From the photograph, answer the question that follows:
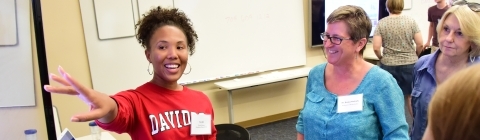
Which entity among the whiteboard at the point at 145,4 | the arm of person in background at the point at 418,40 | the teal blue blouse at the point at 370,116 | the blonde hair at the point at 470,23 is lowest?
the teal blue blouse at the point at 370,116

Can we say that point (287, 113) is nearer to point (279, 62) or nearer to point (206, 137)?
point (279, 62)

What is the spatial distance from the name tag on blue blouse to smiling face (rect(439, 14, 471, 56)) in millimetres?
526

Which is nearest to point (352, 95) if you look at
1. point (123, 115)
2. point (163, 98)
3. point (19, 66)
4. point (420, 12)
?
point (163, 98)

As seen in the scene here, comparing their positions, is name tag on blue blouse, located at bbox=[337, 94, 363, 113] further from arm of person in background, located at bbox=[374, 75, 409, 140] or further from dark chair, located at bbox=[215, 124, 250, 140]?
dark chair, located at bbox=[215, 124, 250, 140]

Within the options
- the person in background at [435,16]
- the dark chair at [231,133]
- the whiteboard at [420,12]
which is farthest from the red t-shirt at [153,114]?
the whiteboard at [420,12]

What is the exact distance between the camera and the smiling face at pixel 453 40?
162cm

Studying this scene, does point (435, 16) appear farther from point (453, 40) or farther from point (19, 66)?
point (19, 66)

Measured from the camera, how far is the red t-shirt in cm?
117

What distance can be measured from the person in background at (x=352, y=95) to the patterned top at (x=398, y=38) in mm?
2113

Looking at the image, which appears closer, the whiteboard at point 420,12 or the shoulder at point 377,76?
the shoulder at point 377,76

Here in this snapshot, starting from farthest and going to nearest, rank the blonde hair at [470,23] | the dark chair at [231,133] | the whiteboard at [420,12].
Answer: the whiteboard at [420,12]
the dark chair at [231,133]
the blonde hair at [470,23]

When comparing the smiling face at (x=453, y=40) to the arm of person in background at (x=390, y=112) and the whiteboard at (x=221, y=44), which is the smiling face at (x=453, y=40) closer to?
the arm of person in background at (x=390, y=112)

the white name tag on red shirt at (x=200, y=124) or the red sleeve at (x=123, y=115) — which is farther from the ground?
the red sleeve at (x=123, y=115)

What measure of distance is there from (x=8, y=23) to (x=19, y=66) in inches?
7.4
